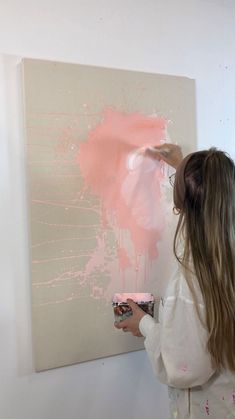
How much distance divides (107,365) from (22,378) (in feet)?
1.16

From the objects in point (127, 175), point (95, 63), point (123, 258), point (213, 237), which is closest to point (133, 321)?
point (123, 258)

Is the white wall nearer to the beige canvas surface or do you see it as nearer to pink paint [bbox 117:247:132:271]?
the beige canvas surface

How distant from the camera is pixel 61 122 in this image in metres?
1.41

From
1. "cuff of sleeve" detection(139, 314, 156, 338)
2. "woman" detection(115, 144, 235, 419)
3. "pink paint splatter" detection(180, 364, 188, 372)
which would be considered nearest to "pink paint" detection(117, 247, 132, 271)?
"cuff of sleeve" detection(139, 314, 156, 338)

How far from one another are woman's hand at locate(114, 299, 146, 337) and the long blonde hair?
0.31 m

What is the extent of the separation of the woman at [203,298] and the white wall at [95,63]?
18.8 inches

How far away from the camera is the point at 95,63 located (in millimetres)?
1505

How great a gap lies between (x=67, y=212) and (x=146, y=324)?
1.61ft

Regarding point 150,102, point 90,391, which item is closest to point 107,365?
point 90,391

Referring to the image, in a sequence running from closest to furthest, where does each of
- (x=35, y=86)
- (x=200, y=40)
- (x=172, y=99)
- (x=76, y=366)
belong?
(x=35, y=86), (x=76, y=366), (x=172, y=99), (x=200, y=40)

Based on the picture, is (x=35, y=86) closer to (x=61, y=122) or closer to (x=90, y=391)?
(x=61, y=122)

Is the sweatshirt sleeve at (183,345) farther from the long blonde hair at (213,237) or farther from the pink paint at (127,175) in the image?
the pink paint at (127,175)

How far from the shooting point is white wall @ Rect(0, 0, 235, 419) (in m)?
1.36

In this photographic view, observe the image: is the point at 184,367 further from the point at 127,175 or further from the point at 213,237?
the point at 127,175
